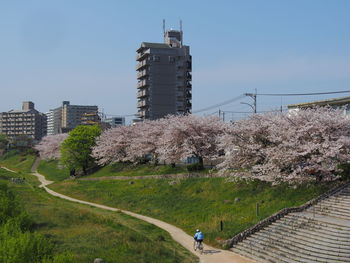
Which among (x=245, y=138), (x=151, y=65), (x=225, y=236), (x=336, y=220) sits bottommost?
(x=225, y=236)

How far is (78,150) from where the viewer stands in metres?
79.4

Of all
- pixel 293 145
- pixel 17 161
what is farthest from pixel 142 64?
pixel 293 145

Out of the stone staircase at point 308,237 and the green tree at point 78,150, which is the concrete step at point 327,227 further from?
the green tree at point 78,150

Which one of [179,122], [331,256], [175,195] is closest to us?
[331,256]

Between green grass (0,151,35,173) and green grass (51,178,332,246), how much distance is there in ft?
217

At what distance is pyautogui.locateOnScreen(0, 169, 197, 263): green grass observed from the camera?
79.3 ft

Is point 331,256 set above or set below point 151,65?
below

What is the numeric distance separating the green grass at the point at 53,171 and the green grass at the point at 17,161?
4.89 meters

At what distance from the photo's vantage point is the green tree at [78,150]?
78.7m

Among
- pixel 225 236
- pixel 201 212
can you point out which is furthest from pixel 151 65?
pixel 225 236

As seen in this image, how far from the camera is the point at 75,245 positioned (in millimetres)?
25219

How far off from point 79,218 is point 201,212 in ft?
39.2

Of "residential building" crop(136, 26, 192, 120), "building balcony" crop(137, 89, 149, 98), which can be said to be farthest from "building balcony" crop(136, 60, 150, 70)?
"building balcony" crop(137, 89, 149, 98)

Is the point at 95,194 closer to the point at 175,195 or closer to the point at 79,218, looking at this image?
the point at 175,195
